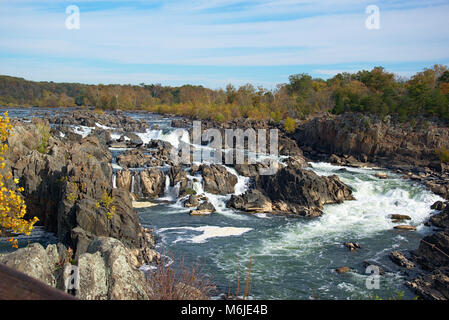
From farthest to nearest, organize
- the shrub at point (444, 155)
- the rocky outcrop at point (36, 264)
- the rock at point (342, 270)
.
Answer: the shrub at point (444, 155) < the rock at point (342, 270) < the rocky outcrop at point (36, 264)

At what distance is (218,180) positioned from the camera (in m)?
27.8

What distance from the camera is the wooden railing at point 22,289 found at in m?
2.87

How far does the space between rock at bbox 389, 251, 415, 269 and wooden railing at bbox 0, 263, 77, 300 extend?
17.4 m

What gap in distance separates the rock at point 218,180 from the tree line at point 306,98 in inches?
1082

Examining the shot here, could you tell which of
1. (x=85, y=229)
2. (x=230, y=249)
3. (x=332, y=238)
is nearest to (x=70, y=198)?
(x=85, y=229)

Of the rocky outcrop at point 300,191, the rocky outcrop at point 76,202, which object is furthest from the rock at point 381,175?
the rocky outcrop at point 76,202

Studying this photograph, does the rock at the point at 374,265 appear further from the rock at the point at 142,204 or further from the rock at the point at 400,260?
the rock at the point at 142,204

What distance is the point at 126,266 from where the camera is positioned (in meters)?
8.39

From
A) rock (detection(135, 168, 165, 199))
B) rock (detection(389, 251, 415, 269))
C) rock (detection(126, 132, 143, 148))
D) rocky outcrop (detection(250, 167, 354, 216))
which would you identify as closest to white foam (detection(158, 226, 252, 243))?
rocky outcrop (detection(250, 167, 354, 216))

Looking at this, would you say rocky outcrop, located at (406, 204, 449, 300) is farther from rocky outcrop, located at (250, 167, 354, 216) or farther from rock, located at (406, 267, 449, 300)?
rocky outcrop, located at (250, 167, 354, 216)

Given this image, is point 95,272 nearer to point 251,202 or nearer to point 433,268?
point 433,268

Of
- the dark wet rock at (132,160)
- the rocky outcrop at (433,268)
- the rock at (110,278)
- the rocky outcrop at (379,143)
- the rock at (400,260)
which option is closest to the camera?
the rock at (110,278)

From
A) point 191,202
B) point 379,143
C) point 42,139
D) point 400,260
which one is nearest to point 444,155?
point 379,143
